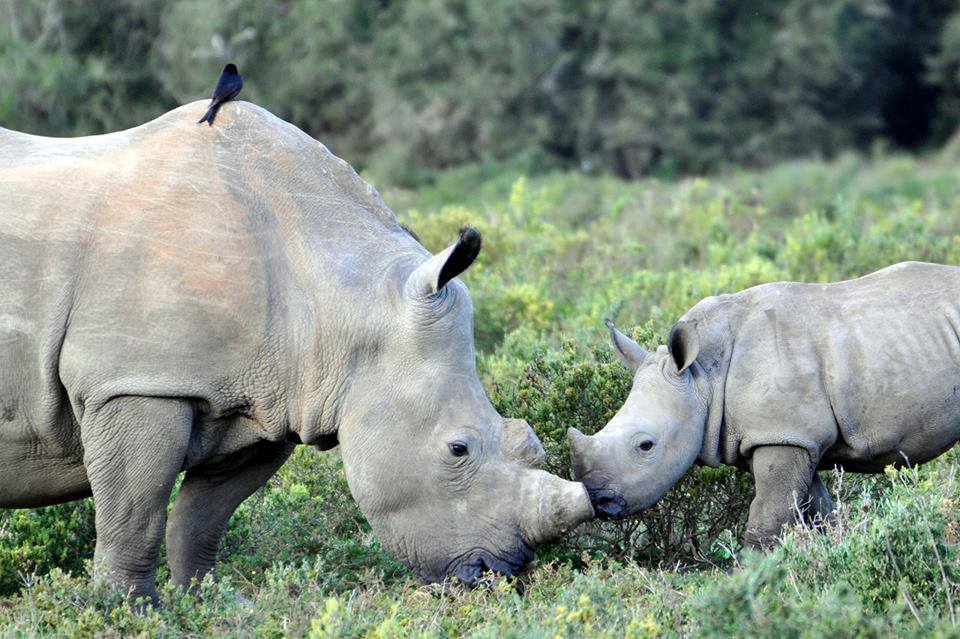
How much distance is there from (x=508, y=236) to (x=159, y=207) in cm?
773

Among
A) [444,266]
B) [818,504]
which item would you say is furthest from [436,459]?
[818,504]

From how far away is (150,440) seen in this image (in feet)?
17.5

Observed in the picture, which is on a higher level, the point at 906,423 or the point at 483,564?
the point at 906,423

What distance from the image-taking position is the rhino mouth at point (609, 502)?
20.9ft

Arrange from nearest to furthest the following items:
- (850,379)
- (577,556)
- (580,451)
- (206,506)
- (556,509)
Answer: (556,509) → (206,506) → (580,451) → (850,379) → (577,556)

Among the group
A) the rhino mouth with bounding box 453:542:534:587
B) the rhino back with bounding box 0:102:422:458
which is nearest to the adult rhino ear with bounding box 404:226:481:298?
the rhino back with bounding box 0:102:422:458

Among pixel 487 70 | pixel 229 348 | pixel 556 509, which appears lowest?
pixel 487 70

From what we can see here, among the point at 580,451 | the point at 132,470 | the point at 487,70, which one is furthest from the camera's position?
the point at 487,70

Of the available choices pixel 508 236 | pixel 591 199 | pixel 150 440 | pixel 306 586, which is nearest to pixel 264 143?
pixel 150 440

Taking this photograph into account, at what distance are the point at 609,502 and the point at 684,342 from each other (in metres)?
0.76

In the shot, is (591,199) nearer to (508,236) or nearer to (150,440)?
(508,236)

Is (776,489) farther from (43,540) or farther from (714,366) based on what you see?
(43,540)

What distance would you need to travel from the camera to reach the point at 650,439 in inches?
253

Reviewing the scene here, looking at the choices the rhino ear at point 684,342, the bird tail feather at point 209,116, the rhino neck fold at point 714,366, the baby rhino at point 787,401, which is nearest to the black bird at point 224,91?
the bird tail feather at point 209,116
